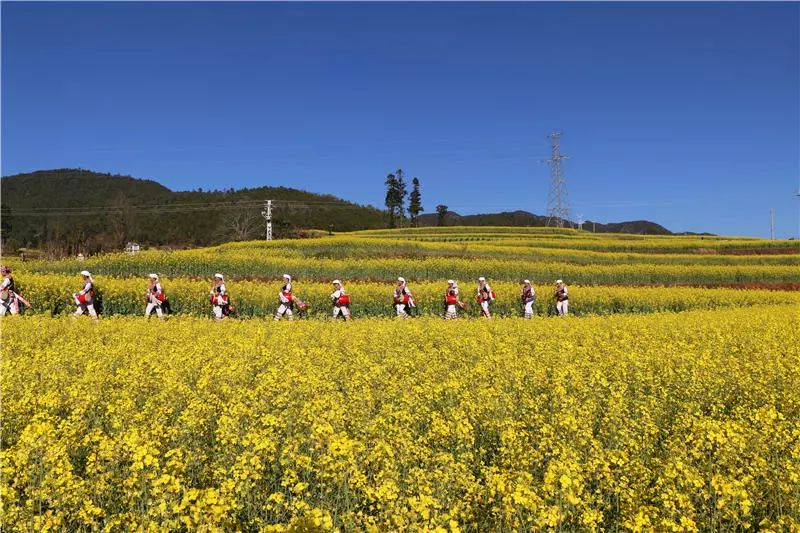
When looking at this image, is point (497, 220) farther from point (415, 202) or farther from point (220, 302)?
point (220, 302)

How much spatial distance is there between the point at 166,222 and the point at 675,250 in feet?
316

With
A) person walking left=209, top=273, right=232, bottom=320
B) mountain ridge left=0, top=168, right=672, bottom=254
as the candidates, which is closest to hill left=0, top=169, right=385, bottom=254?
mountain ridge left=0, top=168, right=672, bottom=254

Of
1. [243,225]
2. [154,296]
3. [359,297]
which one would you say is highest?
[243,225]

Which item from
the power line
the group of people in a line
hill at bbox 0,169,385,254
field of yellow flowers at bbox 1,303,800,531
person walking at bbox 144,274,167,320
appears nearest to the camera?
field of yellow flowers at bbox 1,303,800,531

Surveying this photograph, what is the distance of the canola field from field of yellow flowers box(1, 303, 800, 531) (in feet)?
0.11

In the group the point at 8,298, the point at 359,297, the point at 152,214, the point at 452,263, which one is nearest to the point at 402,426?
the point at 359,297

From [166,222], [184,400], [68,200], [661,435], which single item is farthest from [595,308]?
[68,200]

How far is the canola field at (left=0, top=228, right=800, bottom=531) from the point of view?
12.8 feet

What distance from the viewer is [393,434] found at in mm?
5117

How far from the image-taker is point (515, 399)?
22.6ft

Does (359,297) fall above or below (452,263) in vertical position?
below

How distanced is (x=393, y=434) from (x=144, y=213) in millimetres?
119570

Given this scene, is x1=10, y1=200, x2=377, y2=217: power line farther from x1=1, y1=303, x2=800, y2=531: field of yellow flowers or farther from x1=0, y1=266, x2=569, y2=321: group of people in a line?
x1=1, y1=303, x2=800, y2=531: field of yellow flowers

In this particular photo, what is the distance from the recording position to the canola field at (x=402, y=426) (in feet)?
12.8
